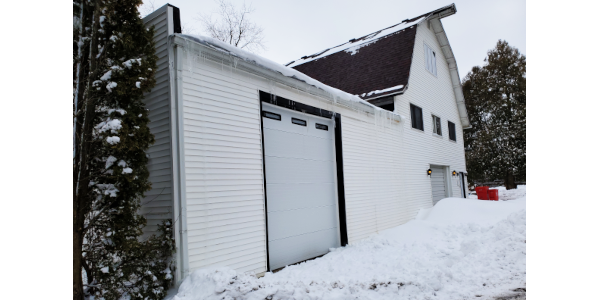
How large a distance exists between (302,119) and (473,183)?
25434 millimetres

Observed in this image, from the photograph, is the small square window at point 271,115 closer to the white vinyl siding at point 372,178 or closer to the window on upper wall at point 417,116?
the white vinyl siding at point 372,178

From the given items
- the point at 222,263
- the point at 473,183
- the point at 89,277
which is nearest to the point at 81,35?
the point at 89,277

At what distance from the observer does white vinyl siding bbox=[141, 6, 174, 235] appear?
15.1 feet

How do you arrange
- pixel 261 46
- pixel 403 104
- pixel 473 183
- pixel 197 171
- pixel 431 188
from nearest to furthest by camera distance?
pixel 197 171
pixel 403 104
pixel 431 188
pixel 261 46
pixel 473 183

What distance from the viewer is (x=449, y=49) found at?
15453 mm

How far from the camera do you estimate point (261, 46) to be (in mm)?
22500

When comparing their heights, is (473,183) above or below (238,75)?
below

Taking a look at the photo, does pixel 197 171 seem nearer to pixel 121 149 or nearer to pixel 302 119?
pixel 121 149

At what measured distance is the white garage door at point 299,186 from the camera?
20.0ft

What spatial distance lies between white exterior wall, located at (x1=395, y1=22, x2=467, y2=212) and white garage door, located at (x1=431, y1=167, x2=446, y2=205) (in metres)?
0.31

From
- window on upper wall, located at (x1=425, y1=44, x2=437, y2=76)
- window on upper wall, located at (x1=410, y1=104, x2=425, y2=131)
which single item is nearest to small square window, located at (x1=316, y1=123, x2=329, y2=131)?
window on upper wall, located at (x1=410, y1=104, x2=425, y2=131)

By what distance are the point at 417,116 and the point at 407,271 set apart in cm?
801

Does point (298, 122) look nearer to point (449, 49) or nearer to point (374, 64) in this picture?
point (374, 64)

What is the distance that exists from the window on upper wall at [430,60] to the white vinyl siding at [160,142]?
11.1m
